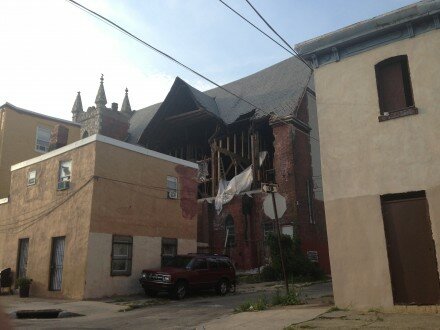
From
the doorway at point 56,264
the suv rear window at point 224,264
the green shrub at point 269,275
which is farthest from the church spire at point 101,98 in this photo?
the suv rear window at point 224,264

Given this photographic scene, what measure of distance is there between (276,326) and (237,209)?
19.3 meters

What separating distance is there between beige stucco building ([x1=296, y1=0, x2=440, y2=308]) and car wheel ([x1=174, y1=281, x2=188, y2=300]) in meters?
7.28

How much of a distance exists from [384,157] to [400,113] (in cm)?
116

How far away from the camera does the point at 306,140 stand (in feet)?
94.2

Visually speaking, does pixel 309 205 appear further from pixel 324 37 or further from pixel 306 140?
pixel 324 37

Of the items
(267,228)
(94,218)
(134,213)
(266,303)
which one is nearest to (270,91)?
(267,228)

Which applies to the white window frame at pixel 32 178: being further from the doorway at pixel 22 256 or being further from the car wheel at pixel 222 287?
the car wheel at pixel 222 287

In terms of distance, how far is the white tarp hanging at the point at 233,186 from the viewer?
91.3ft

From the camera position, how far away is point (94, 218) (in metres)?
17.5

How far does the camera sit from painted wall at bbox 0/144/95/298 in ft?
57.3

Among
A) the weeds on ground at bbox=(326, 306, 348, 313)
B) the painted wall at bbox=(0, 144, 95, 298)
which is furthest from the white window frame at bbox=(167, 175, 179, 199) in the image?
the weeds on ground at bbox=(326, 306, 348, 313)

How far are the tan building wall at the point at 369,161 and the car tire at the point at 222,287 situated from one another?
7.96 meters

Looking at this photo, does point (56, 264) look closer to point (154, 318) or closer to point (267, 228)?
point (154, 318)

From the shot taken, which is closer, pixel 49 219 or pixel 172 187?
pixel 49 219
